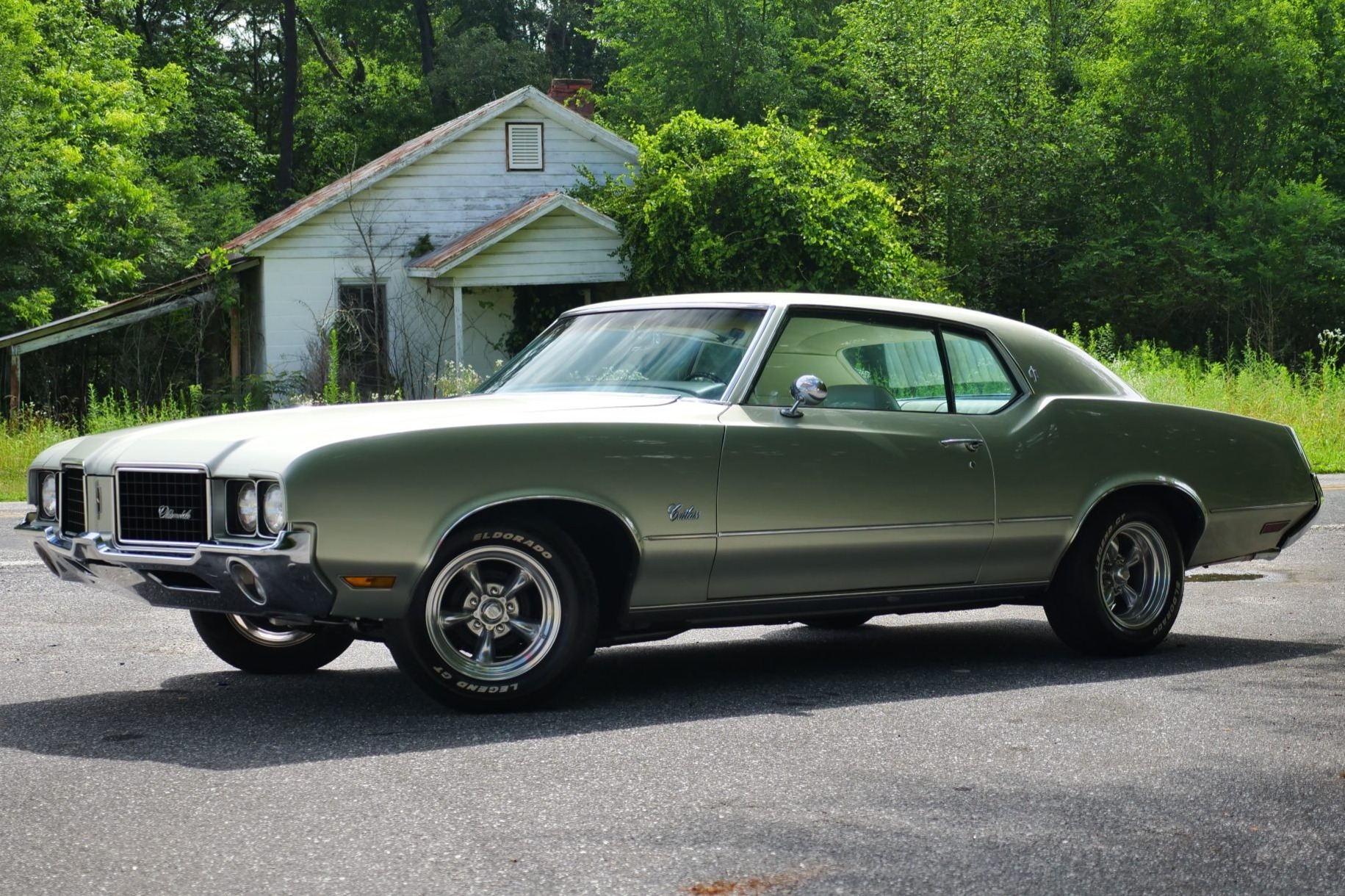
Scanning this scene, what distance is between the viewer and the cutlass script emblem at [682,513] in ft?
20.6

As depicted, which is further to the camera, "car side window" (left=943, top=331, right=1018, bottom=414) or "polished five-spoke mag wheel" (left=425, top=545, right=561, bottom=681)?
"car side window" (left=943, top=331, right=1018, bottom=414)

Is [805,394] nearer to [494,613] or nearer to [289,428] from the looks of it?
[494,613]

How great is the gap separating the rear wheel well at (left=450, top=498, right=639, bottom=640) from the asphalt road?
0.41m

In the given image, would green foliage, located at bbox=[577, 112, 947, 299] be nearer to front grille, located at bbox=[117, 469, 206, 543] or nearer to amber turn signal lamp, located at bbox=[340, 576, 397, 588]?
front grille, located at bbox=[117, 469, 206, 543]

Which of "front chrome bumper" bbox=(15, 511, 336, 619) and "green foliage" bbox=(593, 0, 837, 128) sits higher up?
"green foliage" bbox=(593, 0, 837, 128)

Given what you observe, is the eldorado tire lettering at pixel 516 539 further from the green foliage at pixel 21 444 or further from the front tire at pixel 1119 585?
the green foliage at pixel 21 444

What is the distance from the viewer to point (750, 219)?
2720 cm

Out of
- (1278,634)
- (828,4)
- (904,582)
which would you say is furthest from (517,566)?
(828,4)

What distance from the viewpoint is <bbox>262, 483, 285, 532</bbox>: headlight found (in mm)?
5598

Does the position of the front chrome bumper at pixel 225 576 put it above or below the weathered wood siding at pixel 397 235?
below

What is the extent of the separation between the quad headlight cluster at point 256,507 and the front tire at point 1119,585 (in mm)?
3587

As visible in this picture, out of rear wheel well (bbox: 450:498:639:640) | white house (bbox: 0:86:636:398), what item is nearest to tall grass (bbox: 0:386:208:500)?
white house (bbox: 0:86:636:398)

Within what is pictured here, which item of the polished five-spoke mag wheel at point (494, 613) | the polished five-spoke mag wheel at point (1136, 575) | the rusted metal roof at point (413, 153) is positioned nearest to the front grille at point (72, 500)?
the polished five-spoke mag wheel at point (494, 613)

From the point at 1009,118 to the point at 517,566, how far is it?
3718 cm
